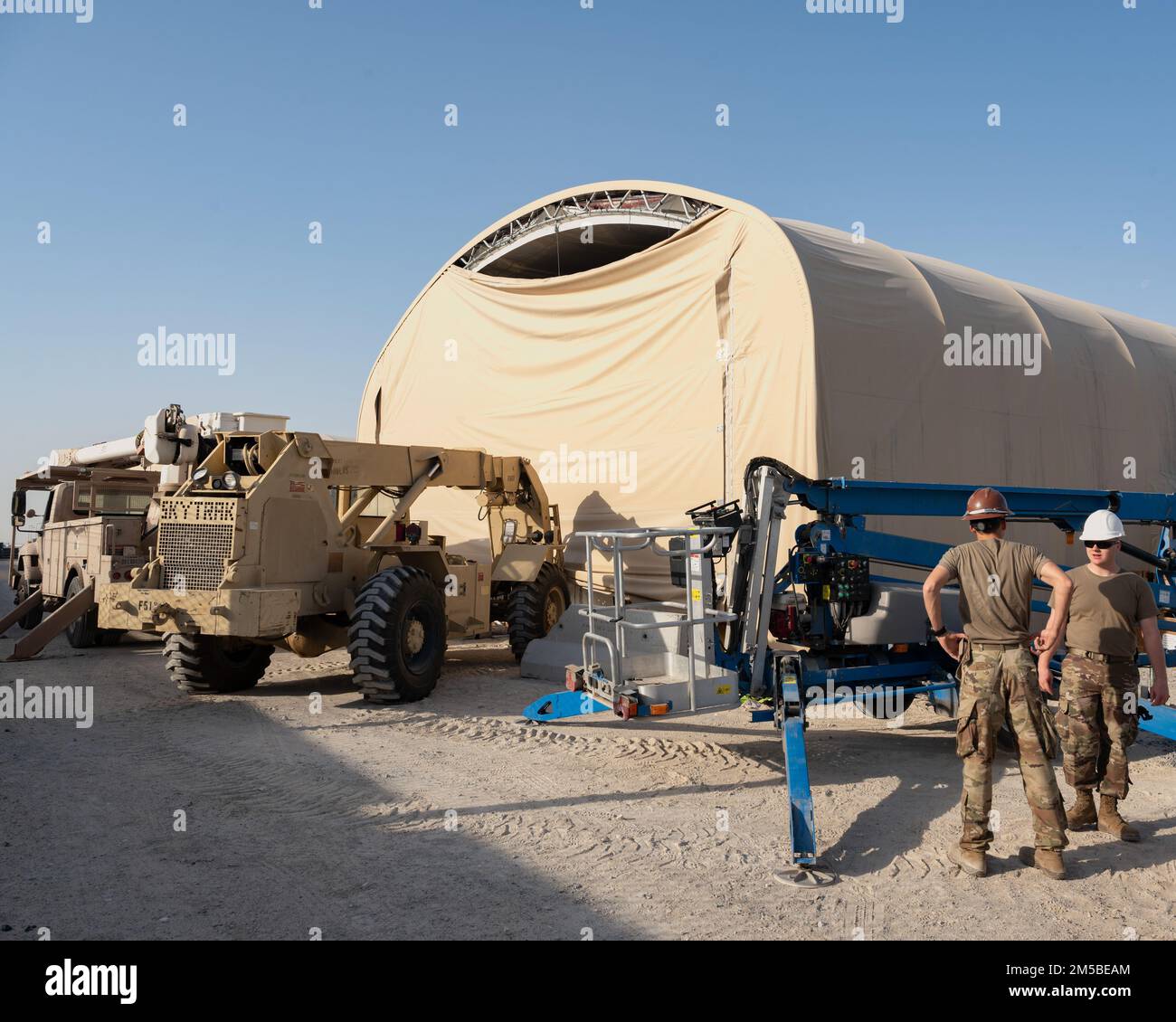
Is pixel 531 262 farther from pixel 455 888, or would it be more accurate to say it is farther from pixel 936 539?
pixel 455 888

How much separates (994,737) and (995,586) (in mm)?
783

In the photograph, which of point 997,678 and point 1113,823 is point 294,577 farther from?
point 1113,823

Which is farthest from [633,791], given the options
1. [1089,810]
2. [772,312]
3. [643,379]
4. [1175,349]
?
[1175,349]

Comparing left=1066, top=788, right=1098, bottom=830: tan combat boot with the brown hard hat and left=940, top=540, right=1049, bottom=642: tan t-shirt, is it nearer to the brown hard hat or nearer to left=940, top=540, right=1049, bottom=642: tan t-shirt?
left=940, top=540, right=1049, bottom=642: tan t-shirt

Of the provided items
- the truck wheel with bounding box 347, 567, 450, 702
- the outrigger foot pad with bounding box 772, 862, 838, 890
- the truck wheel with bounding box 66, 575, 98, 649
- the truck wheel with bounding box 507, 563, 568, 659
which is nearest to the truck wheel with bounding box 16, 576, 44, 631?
the truck wheel with bounding box 66, 575, 98, 649

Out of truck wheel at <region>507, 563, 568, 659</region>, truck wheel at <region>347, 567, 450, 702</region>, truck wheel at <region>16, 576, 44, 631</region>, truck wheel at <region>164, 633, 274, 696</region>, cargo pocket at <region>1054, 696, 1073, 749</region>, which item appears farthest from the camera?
truck wheel at <region>16, 576, 44, 631</region>

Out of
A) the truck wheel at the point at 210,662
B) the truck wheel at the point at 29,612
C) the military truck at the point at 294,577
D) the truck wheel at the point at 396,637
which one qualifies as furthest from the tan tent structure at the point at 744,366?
the truck wheel at the point at 29,612

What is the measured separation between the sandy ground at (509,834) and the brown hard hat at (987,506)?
1.82m

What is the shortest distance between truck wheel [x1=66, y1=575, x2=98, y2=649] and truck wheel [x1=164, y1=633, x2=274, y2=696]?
4.03 metres

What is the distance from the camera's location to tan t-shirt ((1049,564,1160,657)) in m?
5.29

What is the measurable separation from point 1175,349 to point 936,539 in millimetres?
9412

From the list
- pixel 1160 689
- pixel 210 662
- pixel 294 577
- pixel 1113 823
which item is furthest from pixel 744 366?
pixel 1113 823

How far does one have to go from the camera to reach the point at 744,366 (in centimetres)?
1297

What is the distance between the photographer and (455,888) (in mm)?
4402
